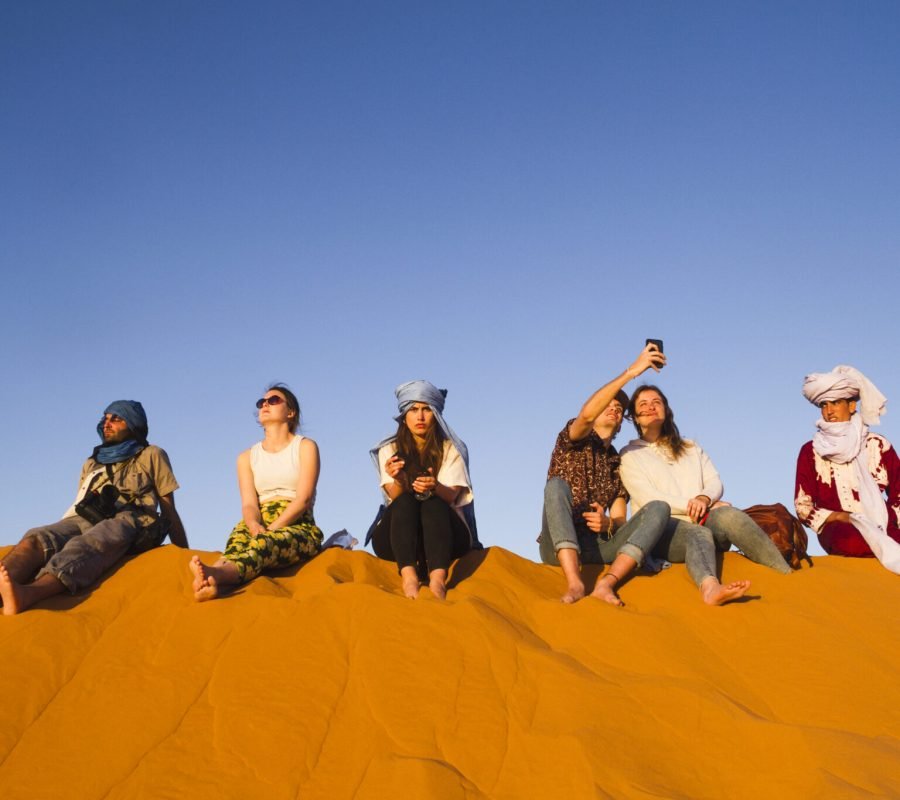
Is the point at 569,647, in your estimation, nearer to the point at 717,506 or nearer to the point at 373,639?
the point at 373,639

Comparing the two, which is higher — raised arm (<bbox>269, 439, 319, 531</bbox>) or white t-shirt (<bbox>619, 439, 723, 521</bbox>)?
raised arm (<bbox>269, 439, 319, 531</bbox>)

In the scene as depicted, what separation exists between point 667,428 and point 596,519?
1.05 meters

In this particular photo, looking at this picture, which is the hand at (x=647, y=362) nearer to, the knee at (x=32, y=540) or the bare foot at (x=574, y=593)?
the bare foot at (x=574, y=593)

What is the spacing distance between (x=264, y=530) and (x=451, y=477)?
54.5 inches

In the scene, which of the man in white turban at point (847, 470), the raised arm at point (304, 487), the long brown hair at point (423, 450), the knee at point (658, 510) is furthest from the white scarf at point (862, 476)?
the raised arm at point (304, 487)

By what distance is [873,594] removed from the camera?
20.5 ft

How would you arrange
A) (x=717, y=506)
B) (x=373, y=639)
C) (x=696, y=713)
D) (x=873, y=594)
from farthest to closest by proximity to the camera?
1. (x=717, y=506)
2. (x=873, y=594)
3. (x=373, y=639)
4. (x=696, y=713)

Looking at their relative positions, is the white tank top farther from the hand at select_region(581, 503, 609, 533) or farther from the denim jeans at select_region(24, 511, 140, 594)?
the hand at select_region(581, 503, 609, 533)

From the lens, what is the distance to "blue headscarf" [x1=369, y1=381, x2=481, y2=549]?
6605mm

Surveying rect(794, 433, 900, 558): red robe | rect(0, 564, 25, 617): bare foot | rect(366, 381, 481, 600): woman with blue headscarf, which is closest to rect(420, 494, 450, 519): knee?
rect(366, 381, 481, 600): woman with blue headscarf

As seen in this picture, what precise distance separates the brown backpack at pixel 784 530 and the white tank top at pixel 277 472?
3395 mm

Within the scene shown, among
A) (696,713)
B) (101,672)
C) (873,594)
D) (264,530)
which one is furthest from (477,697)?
(873,594)

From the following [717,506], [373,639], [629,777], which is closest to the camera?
[629,777]

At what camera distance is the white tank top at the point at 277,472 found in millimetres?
6758
